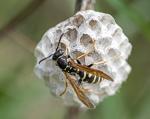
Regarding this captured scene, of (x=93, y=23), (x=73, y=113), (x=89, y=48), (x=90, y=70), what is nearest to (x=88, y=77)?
(x=90, y=70)

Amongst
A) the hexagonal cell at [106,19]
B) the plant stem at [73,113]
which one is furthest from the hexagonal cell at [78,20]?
the plant stem at [73,113]

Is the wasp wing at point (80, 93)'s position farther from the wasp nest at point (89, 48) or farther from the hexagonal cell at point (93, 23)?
the hexagonal cell at point (93, 23)

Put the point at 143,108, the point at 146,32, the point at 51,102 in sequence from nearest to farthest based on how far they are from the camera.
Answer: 1. the point at 146,32
2. the point at 143,108
3. the point at 51,102

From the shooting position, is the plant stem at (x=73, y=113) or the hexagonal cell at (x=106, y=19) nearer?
the hexagonal cell at (x=106, y=19)

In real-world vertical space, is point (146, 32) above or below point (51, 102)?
above

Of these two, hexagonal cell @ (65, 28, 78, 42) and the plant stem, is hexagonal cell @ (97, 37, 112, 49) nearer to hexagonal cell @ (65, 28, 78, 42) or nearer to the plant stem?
hexagonal cell @ (65, 28, 78, 42)

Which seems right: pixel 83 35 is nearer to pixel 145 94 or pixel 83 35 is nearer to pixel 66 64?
pixel 66 64

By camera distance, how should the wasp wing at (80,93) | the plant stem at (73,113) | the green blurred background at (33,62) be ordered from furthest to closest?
1. the green blurred background at (33,62)
2. the plant stem at (73,113)
3. the wasp wing at (80,93)

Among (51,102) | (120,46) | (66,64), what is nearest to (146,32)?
(120,46)
